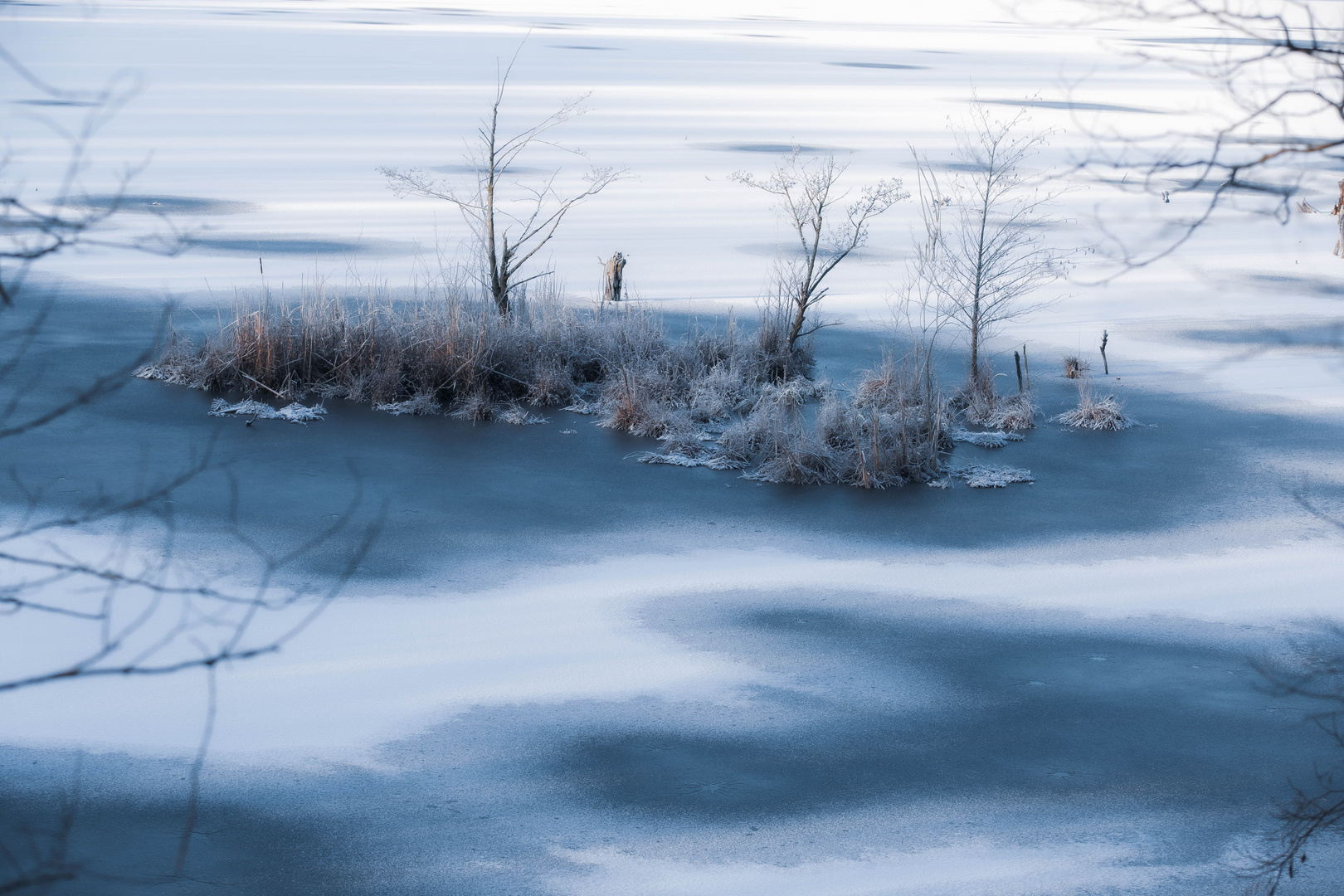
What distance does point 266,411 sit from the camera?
12.0 meters

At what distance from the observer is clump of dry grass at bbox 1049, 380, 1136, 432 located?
12.1 meters

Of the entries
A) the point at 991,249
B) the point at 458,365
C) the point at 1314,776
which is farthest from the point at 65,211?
the point at 1314,776

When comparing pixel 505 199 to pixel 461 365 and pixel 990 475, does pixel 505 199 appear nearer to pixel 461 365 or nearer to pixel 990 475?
pixel 461 365

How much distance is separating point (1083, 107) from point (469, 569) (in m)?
38.3

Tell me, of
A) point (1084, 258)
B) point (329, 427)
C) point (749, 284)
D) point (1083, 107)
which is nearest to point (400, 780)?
point (329, 427)

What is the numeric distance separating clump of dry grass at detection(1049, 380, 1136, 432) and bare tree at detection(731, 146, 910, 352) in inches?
104

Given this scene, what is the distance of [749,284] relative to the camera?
1802cm

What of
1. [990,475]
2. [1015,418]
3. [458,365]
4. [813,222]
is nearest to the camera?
[990,475]

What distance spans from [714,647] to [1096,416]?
239 inches

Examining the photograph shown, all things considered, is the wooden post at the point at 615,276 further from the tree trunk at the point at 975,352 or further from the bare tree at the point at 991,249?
the tree trunk at the point at 975,352

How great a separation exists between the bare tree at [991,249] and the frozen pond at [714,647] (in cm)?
80

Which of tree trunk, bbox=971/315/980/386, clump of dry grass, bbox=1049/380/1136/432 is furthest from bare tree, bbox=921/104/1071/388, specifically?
clump of dry grass, bbox=1049/380/1136/432

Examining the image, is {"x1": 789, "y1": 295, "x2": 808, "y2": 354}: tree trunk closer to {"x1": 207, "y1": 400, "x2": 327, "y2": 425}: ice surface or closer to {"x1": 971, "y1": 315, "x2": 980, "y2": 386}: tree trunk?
{"x1": 971, "y1": 315, "x2": 980, "y2": 386}: tree trunk

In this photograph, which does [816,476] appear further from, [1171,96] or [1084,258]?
[1171,96]
